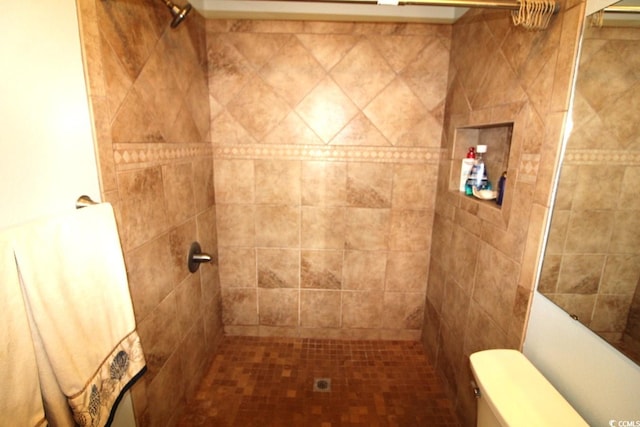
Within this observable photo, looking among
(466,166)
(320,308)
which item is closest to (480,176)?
(466,166)

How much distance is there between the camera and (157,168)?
1.23m

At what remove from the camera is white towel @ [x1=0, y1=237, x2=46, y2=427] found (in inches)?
21.5

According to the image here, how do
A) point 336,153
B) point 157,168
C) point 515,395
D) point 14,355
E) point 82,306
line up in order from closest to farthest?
point 14,355 < point 82,306 < point 515,395 < point 157,168 < point 336,153

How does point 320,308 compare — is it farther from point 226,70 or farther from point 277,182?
point 226,70

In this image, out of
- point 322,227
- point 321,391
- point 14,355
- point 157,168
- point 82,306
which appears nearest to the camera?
point 14,355

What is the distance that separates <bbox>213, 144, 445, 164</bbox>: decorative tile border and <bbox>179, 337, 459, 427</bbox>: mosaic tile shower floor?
1.31m

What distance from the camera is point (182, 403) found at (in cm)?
152

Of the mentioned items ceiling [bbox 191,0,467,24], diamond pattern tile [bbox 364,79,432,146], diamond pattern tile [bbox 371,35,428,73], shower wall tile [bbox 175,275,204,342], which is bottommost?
shower wall tile [bbox 175,275,204,342]

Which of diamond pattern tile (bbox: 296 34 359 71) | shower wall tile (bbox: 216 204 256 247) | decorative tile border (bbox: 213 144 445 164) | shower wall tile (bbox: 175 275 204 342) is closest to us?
shower wall tile (bbox: 175 275 204 342)

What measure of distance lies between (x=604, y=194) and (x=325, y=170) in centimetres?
130

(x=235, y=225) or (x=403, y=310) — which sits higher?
(x=235, y=225)

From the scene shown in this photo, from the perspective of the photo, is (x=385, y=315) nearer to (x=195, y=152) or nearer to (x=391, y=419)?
(x=391, y=419)

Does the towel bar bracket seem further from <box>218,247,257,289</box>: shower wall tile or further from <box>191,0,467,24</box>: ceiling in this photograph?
<box>191,0,467,24</box>: ceiling

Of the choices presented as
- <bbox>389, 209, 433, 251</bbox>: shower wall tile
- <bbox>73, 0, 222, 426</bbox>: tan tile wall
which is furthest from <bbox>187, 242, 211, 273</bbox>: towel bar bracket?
<bbox>389, 209, 433, 251</bbox>: shower wall tile
